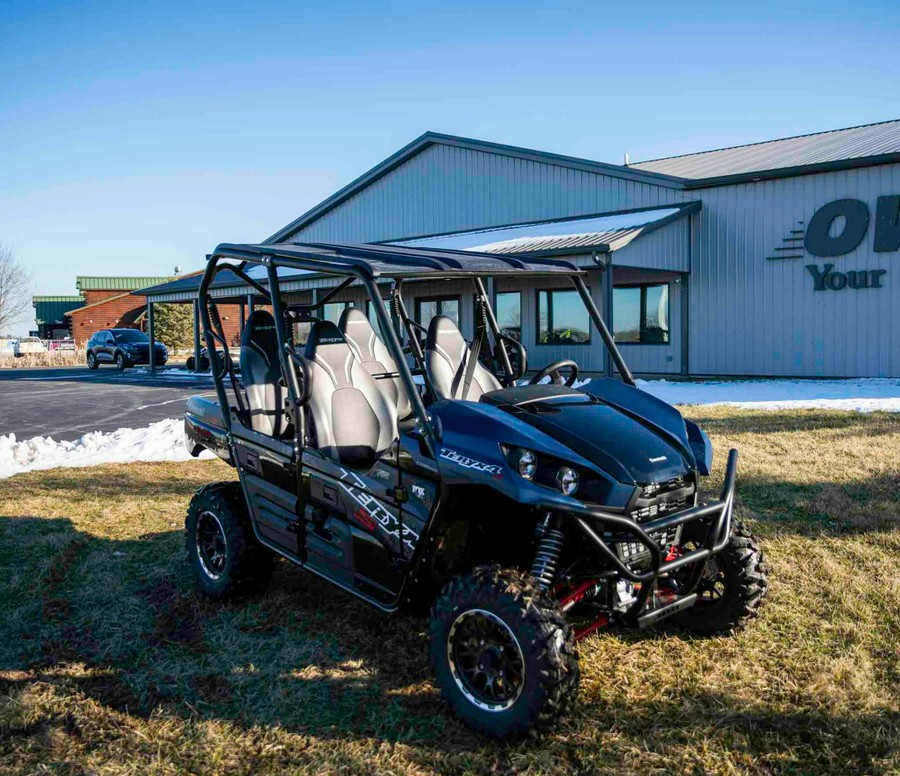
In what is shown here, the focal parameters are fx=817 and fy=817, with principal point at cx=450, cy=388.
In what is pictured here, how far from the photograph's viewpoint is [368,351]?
5.18 metres

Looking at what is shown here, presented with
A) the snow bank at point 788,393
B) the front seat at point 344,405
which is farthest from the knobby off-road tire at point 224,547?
the snow bank at point 788,393

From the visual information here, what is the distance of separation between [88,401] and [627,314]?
12268 mm

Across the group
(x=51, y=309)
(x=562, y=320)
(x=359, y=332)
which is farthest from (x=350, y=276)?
(x=51, y=309)

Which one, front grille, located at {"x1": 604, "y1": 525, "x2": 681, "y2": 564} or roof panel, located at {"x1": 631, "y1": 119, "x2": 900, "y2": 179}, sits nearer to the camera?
front grille, located at {"x1": 604, "y1": 525, "x2": 681, "y2": 564}

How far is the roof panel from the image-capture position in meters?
17.0

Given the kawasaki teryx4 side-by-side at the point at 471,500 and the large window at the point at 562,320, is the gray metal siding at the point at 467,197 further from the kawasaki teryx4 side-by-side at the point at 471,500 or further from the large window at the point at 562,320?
the kawasaki teryx4 side-by-side at the point at 471,500

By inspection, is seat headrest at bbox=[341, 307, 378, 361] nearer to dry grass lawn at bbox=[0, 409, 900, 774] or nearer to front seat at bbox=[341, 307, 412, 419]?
front seat at bbox=[341, 307, 412, 419]

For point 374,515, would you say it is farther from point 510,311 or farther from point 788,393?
point 510,311

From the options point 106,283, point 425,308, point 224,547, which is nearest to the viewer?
point 224,547

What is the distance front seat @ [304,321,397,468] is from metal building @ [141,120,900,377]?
9.47m

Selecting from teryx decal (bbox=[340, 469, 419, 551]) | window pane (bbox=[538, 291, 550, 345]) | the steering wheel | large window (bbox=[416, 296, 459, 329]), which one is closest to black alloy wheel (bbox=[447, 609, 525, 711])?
teryx decal (bbox=[340, 469, 419, 551])

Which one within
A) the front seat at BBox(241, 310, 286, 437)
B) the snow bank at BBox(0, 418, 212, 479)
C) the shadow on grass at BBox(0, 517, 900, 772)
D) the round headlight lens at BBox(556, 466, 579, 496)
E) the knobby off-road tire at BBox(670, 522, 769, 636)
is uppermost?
the front seat at BBox(241, 310, 286, 437)

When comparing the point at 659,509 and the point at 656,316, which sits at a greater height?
the point at 656,316

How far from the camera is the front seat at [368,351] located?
5.03 metres
